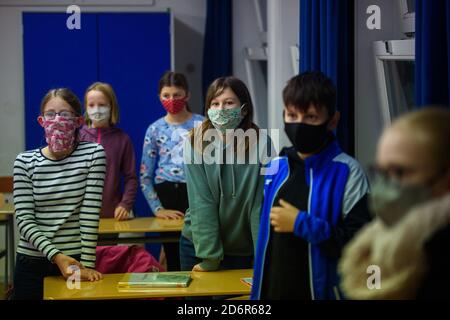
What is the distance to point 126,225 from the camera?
4.37m

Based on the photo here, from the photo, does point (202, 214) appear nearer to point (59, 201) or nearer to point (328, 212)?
point (59, 201)

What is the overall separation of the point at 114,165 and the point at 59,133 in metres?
1.65

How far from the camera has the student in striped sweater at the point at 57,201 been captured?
3064 millimetres

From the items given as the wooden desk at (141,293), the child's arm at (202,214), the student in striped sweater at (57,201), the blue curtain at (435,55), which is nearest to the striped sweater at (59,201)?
the student in striped sweater at (57,201)

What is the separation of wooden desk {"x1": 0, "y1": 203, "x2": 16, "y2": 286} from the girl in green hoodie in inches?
89.1

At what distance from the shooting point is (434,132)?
112 cm

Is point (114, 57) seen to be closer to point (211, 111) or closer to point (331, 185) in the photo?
point (211, 111)

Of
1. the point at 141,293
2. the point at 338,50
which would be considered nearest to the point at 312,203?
the point at 141,293

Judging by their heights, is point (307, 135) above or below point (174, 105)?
below

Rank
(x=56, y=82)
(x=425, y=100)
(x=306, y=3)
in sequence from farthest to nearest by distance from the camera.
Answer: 1. (x=56, y=82)
2. (x=306, y=3)
3. (x=425, y=100)

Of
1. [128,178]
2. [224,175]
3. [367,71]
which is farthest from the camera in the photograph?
[128,178]

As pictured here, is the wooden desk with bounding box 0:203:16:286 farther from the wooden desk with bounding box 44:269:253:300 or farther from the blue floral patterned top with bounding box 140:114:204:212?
the wooden desk with bounding box 44:269:253:300

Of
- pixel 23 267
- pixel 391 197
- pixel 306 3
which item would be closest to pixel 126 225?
pixel 23 267

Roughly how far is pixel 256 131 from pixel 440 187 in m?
2.08
